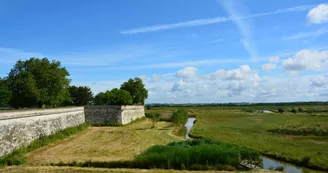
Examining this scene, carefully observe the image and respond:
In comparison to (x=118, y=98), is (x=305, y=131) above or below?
below

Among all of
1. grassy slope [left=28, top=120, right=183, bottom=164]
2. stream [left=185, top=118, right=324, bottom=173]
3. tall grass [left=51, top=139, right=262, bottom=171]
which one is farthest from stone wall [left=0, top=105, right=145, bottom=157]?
stream [left=185, top=118, right=324, bottom=173]

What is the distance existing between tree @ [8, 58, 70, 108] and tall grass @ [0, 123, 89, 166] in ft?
30.5

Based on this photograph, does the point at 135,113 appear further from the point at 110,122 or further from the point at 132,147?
the point at 132,147

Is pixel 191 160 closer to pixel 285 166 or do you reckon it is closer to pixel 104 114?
pixel 285 166

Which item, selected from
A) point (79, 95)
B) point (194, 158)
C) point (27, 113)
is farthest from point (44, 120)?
point (79, 95)

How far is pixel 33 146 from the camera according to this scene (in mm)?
26578

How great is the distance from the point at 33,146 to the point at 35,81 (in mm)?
22103

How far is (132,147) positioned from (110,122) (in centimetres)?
2166

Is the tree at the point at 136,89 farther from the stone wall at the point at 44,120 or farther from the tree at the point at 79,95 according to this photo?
the stone wall at the point at 44,120

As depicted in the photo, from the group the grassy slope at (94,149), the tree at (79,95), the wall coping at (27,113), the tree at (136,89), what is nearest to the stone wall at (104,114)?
the wall coping at (27,113)

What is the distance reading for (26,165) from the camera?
66.2ft

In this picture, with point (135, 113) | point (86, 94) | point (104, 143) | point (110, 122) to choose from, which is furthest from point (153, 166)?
point (86, 94)

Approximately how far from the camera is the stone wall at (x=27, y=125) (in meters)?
22.8

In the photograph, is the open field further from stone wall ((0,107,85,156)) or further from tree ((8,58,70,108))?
tree ((8,58,70,108))
